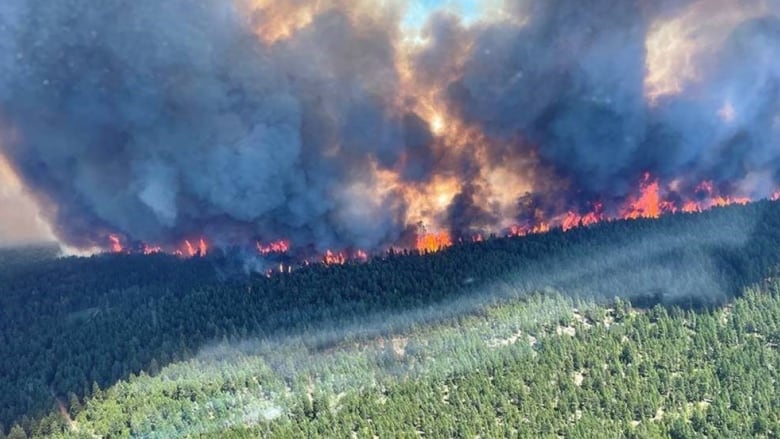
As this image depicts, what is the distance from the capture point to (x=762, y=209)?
146 m

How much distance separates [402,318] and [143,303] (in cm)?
3452

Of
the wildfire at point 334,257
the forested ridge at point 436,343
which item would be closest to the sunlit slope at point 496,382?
the forested ridge at point 436,343

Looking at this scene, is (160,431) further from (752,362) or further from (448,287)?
(752,362)

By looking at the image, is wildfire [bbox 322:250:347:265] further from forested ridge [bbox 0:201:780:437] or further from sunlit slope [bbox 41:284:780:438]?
sunlit slope [bbox 41:284:780:438]

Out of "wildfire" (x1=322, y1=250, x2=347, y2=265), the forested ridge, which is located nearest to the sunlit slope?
the forested ridge

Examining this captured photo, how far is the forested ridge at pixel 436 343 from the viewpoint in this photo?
333 ft

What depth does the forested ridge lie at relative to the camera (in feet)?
333

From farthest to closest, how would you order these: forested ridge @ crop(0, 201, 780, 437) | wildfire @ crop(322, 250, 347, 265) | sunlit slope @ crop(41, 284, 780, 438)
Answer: wildfire @ crop(322, 250, 347, 265) → forested ridge @ crop(0, 201, 780, 437) → sunlit slope @ crop(41, 284, 780, 438)

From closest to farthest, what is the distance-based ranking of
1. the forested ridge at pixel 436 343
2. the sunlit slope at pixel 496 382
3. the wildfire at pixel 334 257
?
1. the sunlit slope at pixel 496 382
2. the forested ridge at pixel 436 343
3. the wildfire at pixel 334 257

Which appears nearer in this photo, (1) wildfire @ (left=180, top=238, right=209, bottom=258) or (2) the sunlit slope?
(2) the sunlit slope

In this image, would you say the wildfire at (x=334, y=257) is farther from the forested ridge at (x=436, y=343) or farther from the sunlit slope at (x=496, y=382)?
the sunlit slope at (x=496, y=382)

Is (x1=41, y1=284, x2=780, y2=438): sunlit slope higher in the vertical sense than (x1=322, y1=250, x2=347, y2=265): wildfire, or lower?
lower

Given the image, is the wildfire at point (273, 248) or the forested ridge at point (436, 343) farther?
the wildfire at point (273, 248)

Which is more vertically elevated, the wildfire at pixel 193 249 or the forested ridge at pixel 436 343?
the wildfire at pixel 193 249
